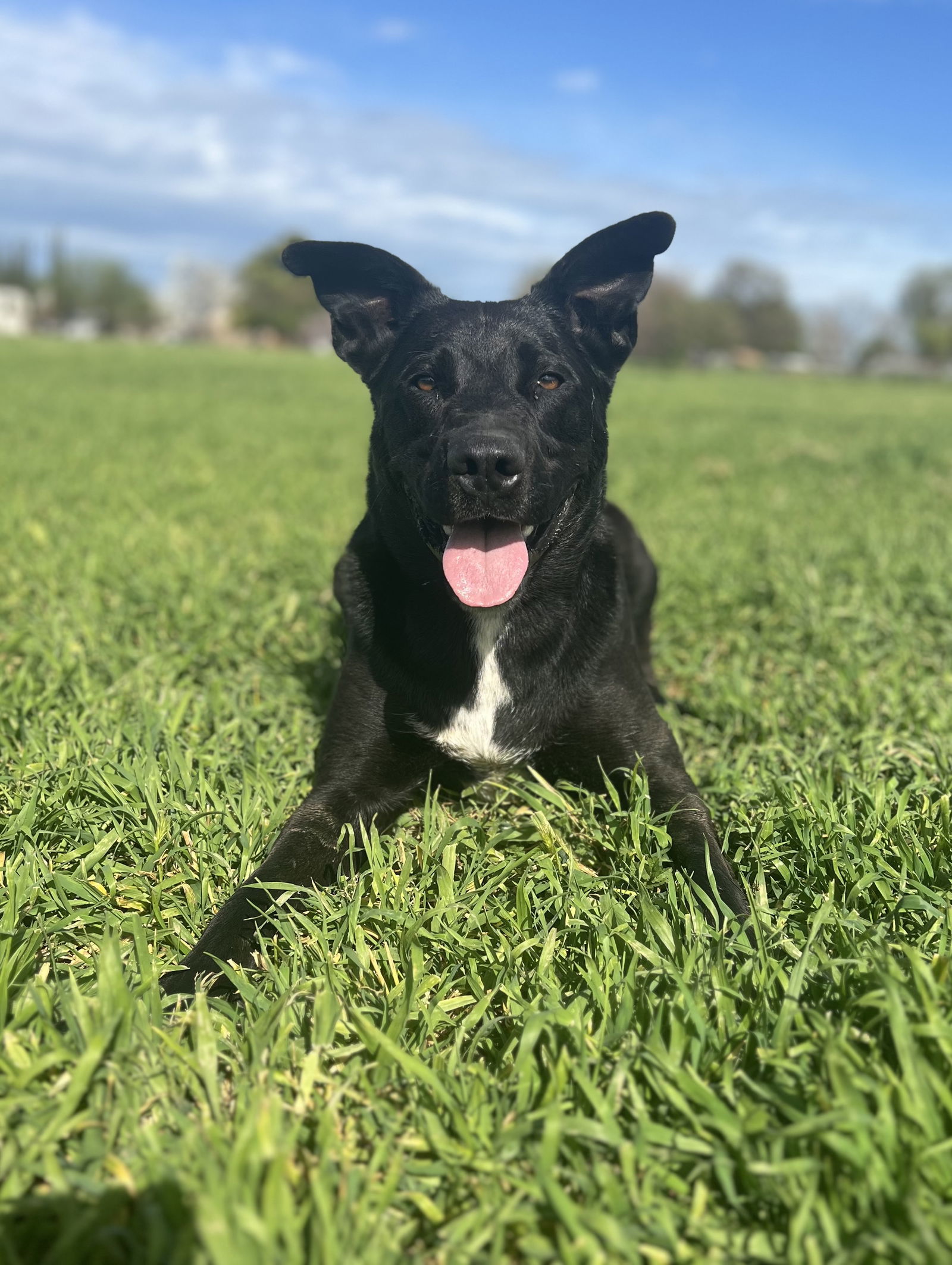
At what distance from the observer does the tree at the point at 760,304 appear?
9956 centimetres

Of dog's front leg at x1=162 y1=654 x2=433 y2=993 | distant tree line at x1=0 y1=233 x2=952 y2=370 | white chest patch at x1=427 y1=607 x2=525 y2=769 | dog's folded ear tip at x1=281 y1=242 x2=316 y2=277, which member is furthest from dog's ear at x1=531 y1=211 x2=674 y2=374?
distant tree line at x1=0 y1=233 x2=952 y2=370

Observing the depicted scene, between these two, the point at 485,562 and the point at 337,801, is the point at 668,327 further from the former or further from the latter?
the point at 337,801

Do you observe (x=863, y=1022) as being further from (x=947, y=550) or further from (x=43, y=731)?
(x=947, y=550)

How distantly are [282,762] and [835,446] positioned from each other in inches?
546

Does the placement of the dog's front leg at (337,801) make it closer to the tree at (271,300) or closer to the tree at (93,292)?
the tree at (271,300)

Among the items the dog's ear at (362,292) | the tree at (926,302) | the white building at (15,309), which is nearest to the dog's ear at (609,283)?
the dog's ear at (362,292)

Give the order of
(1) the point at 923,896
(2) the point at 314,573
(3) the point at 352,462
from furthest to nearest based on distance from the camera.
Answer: (3) the point at 352,462
(2) the point at 314,573
(1) the point at 923,896

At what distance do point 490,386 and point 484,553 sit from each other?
1.78 feet

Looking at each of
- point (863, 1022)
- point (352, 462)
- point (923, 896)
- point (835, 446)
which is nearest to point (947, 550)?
point (923, 896)

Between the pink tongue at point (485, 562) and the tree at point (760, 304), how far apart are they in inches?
4113

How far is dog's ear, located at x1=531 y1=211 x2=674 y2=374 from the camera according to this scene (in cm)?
312

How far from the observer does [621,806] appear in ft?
9.65

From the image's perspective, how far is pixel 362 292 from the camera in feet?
11.0

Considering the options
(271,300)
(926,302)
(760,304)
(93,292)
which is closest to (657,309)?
(760,304)
